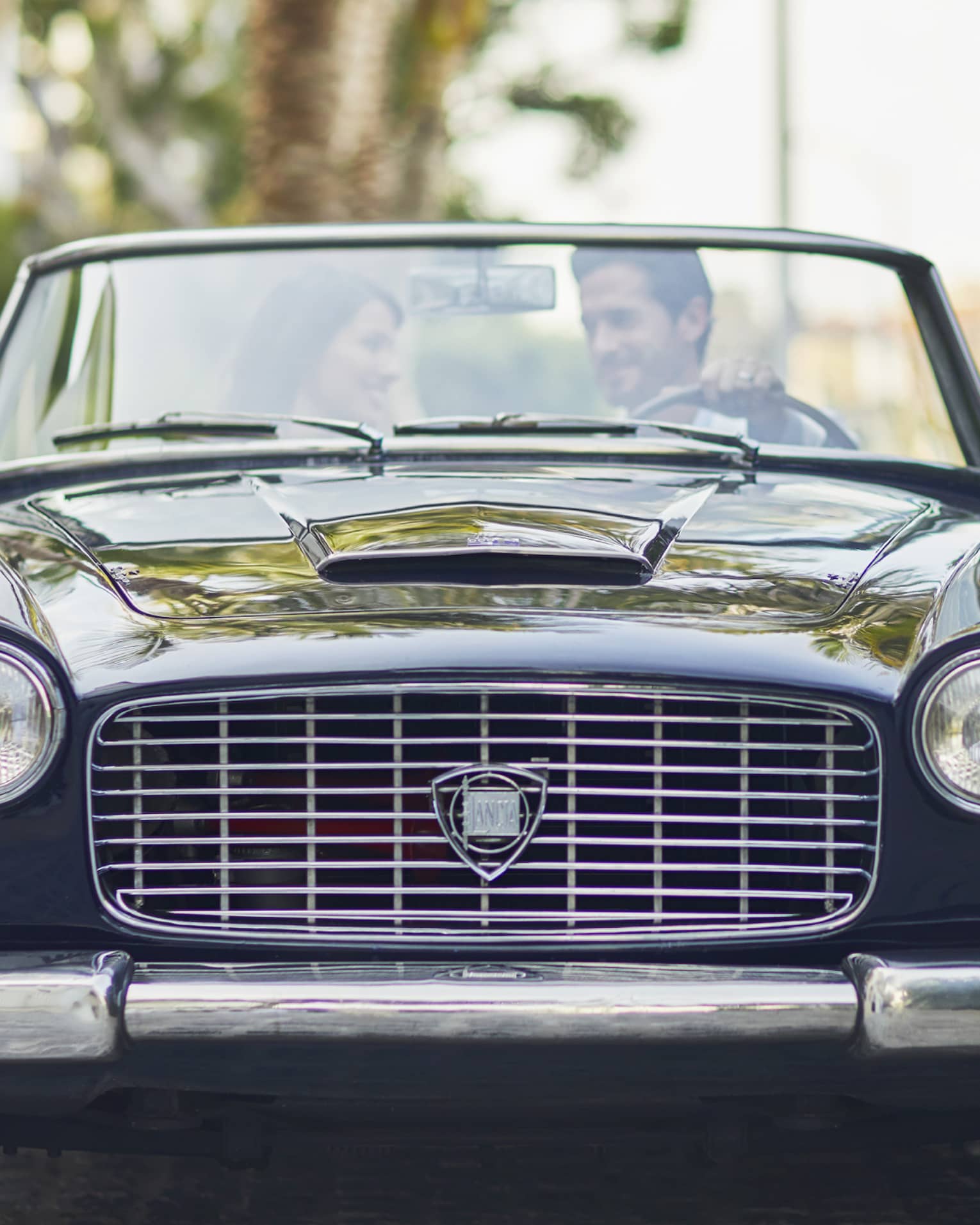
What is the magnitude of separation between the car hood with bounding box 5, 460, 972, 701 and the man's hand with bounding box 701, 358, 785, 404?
590 millimetres

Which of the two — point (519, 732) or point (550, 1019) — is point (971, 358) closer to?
point (519, 732)

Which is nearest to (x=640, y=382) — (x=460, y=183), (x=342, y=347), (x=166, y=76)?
(x=342, y=347)

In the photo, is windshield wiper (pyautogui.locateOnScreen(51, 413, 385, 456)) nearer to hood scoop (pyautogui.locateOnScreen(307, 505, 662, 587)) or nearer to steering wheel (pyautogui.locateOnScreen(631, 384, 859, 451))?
steering wheel (pyautogui.locateOnScreen(631, 384, 859, 451))

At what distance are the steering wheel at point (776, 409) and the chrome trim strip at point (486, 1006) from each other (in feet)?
5.69

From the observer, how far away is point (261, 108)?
12914mm

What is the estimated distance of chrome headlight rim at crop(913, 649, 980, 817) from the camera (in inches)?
92.7

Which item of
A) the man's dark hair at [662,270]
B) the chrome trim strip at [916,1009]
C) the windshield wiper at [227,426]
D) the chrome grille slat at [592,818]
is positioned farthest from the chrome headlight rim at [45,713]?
the man's dark hair at [662,270]

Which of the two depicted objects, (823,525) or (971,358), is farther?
(971,358)

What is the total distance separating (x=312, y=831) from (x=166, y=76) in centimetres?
2941

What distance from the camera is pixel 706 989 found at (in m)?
2.23

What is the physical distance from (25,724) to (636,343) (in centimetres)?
191

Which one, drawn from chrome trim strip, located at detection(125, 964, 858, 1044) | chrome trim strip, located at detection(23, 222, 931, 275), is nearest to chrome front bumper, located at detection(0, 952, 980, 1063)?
chrome trim strip, located at detection(125, 964, 858, 1044)

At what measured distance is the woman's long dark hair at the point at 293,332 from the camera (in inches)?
148

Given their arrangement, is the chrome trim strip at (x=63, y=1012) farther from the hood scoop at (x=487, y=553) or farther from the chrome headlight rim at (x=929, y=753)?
the chrome headlight rim at (x=929, y=753)
